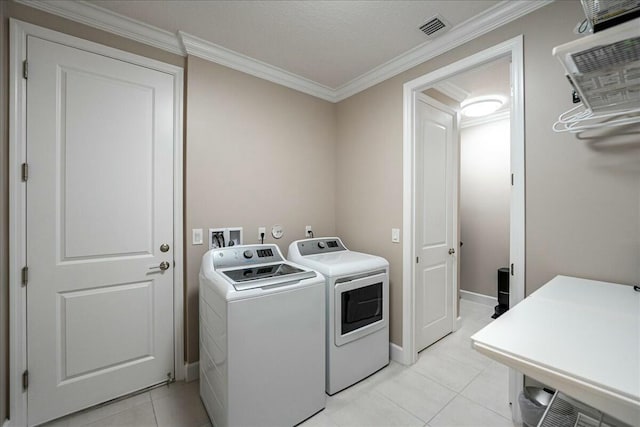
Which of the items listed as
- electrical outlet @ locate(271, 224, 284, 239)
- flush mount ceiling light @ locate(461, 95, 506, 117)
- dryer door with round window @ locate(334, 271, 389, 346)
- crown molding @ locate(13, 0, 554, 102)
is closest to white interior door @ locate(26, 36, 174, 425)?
crown molding @ locate(13, 0, 554, 102)

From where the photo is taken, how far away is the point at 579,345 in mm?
775

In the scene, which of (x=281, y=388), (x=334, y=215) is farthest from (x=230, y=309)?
(x=334, y=215)

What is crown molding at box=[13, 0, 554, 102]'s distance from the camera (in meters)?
1.71

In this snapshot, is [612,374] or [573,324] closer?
[612,374]

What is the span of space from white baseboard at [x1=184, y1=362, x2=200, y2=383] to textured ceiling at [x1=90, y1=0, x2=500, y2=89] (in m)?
2.56

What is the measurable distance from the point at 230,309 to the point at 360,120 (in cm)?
222

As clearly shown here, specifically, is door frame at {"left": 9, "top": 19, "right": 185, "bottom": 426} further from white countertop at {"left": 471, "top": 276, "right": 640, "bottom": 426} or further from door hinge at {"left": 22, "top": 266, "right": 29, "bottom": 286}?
white countertop at {"left": 471, "top": 276, "right": 640, "bottom": 426}

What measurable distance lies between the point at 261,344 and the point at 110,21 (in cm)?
233

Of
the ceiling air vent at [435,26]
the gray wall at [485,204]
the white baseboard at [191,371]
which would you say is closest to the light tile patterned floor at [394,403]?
the white baseboard at [191,371]

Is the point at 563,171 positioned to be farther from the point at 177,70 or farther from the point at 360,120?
the point at 177,70

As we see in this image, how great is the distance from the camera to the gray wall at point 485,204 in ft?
12.0

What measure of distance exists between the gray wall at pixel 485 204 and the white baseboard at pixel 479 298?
2.0 inches

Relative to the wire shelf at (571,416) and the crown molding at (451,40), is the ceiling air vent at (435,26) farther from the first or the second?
the wire shelf at (571,416)

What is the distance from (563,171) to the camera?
1568 millimetres
